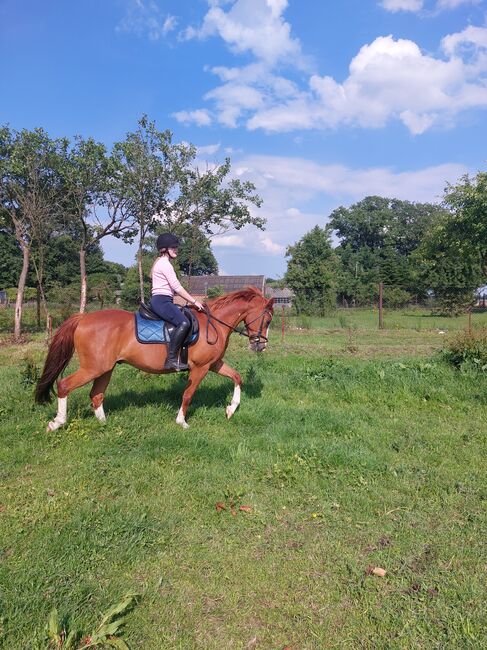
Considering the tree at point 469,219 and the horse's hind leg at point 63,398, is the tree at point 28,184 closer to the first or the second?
the horse's hind leg at point 63,398

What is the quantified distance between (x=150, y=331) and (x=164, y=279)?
2.59 feet

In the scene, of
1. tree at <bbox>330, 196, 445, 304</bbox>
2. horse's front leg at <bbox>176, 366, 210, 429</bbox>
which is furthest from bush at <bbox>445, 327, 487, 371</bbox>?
tree at <bbox>330, 196, 445, 304</bbox>

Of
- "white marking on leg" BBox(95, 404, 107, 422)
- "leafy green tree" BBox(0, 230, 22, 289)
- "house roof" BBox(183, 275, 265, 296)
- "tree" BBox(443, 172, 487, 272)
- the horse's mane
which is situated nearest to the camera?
"white marking on leg" BBox(95, 404, 107, 422)

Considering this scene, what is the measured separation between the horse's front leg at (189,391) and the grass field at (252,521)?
0.19m

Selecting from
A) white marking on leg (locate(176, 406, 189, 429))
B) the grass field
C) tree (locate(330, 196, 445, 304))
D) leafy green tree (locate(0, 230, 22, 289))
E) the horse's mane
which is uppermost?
tree (locate(330, 196, 445, 304))

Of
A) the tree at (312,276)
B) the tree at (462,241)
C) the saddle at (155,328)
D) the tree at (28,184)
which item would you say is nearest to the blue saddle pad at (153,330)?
the saddle at (155,328)

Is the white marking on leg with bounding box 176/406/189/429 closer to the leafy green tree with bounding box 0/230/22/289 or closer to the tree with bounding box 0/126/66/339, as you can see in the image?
the tree with bounding box 0/126/66/339

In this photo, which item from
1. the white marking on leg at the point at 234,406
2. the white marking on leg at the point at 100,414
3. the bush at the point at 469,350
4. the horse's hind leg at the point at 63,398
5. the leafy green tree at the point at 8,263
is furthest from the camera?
the leafy green tree at the point at 8,263

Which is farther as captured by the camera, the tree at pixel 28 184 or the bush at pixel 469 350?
the tree at pixel 28 184

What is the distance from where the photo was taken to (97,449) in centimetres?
528

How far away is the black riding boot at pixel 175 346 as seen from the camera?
6.17 metres

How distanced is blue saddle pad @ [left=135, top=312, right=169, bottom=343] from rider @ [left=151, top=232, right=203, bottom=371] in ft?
0.43

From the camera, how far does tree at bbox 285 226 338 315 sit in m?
28.2

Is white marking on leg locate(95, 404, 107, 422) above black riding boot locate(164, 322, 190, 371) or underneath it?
underneath
